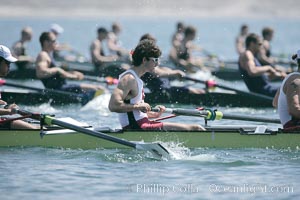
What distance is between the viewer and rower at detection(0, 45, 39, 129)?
1326 centimetres

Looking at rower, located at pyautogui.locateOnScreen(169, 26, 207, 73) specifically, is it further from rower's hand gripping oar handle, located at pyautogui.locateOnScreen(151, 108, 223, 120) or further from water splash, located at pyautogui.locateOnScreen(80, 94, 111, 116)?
rower's hand gripping oar handle, located at pyautogui.locateOnScreen(151, 108, 223, 120)

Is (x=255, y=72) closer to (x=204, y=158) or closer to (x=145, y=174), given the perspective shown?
(x=204, y=158)

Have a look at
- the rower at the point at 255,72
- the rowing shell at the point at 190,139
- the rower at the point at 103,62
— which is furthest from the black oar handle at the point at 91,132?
the rower at the point at 103,62

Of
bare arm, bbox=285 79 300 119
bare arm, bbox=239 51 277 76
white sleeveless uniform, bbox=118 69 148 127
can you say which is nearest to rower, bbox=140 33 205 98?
bare arm, bbox=239 51 277 76

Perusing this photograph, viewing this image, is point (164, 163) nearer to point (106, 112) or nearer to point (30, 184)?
point (30, 184)

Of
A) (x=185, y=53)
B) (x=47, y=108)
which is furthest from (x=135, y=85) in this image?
(x=185, y=53)

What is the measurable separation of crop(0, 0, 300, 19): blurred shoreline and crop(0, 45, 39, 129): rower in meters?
51.6

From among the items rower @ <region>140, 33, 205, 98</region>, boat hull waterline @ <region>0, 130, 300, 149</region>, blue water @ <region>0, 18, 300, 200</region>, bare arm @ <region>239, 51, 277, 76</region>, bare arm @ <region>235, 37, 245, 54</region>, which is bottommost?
blue water @ <region>0, 18, 300, 200</region>

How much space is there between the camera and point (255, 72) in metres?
19.8

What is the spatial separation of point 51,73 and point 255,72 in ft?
13.7

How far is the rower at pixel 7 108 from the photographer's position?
522 inches

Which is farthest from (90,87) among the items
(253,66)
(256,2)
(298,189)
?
(256,2)

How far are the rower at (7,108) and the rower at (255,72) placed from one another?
700cm

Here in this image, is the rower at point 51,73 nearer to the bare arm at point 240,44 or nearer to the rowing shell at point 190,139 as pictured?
the rowing shell at point 190,139
